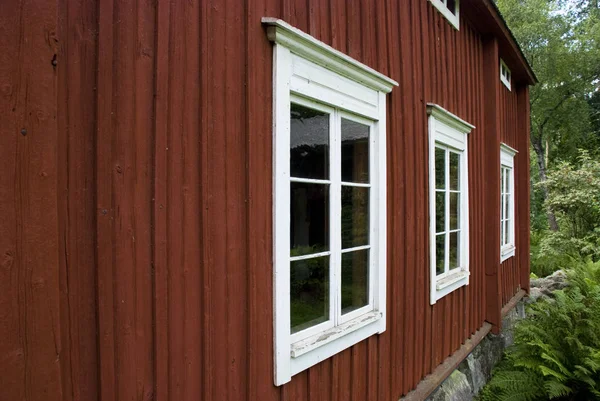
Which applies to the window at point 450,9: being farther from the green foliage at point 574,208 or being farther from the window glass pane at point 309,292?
the green foliage at point 574,208

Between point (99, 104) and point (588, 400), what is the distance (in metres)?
5.19

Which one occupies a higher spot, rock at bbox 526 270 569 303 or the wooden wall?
the wooden wall

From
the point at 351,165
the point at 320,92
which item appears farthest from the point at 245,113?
the point at 351,165

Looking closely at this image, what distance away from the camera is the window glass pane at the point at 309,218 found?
2227mm

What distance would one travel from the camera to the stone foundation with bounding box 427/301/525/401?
4.00 metres

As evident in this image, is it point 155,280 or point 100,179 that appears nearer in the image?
point 100,179

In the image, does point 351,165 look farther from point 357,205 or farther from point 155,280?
point 155,280

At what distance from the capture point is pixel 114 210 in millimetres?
1390

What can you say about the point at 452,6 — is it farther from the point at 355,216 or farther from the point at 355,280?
the point at 355,280

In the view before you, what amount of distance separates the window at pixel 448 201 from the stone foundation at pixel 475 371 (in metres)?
0.97

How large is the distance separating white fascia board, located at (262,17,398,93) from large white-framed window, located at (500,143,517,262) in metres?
5.04

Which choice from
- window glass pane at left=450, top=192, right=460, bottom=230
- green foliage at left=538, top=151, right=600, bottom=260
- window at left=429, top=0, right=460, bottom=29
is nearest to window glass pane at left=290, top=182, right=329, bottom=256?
window glass pane at left=450, top=192, right=460, bottom=230

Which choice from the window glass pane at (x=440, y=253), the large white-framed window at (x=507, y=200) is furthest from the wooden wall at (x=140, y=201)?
the large white-framed window at (x=507, y=200)

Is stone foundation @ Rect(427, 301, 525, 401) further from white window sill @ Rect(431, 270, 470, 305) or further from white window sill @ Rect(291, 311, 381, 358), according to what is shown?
white window sill @ Rect(291, 311, 381, 358)
